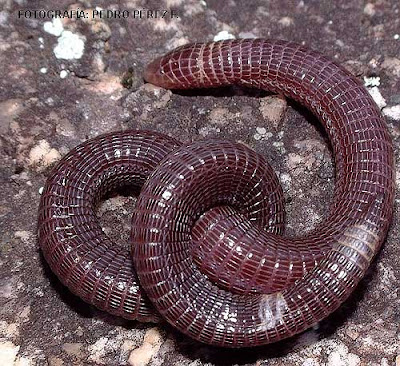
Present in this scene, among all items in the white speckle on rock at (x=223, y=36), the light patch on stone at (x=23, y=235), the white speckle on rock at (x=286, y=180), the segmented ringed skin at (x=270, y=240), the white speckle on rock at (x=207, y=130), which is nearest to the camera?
the segmented ringed skin at (x=270, y=240)

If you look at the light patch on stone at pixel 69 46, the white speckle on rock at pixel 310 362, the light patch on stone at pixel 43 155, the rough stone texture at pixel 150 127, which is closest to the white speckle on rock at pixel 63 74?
the rough stone texture at pixel 150 127

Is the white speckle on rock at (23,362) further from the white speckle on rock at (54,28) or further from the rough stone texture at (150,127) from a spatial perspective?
the white speckle on rock at (54,28)

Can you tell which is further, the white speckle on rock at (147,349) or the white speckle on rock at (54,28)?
the white speckle on rock at (54,28)

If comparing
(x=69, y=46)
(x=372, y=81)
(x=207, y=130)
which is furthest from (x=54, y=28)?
(x=372, y=81)

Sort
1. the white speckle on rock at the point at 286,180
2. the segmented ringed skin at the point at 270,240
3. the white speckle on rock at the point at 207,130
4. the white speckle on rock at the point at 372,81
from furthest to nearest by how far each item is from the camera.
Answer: the white speckle on rock at the point at 372,81
the white speckle on rock at the point at 207,130
the white speckle on rock at the point at 286,180
the segmented ringed skin at the point at 270,240

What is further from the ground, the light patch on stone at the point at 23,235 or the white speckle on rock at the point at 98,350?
the light patch on stone at the point at 23,235

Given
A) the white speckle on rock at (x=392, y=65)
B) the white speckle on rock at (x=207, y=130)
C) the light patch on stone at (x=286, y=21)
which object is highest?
the light patch on stone at (x=286, y=21)

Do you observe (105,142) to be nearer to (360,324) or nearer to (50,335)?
(50,335)
